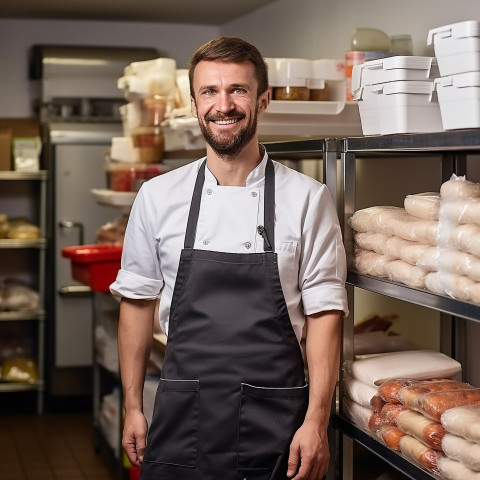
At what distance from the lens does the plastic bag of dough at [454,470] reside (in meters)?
2.07

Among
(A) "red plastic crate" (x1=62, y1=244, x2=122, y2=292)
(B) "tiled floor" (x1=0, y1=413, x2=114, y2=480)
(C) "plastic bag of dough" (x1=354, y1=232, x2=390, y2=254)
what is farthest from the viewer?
(B) "tiled floor" (x1=0, y1=413, x2=114, y2=480)

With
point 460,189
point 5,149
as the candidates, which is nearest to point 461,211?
point 460,189

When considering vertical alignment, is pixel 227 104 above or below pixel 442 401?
above

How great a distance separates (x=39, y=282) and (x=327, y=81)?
3.23 meters

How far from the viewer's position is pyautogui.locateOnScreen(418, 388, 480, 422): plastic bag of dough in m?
2.23

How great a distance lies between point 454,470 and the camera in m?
2.11

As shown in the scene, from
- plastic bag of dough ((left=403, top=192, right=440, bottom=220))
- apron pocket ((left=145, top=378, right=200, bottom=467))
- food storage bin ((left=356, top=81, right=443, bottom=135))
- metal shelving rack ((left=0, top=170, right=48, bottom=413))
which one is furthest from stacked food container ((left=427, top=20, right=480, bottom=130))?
metal shelving rack ((left=0, top=170, right=48, bottom=413))

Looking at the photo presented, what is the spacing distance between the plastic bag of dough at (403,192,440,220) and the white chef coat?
203 mm

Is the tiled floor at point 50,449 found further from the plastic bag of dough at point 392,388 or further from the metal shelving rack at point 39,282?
the plastic bag of dough at point 392,388

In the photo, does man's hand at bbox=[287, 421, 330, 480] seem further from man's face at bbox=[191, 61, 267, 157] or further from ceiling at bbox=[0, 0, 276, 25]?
ceiling at bbox=[0, 0, 276, 25]

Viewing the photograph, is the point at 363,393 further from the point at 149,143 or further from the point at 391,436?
the point at 149,143

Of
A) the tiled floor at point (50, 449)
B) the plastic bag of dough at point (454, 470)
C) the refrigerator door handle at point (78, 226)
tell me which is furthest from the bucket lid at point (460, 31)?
the refrigerator door handle at point (78, 226)

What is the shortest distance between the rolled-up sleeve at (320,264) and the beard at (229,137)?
0.79 ft

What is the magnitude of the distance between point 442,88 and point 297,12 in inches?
110
